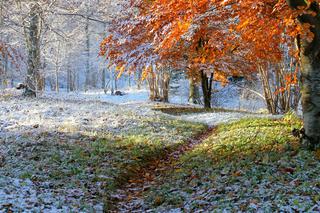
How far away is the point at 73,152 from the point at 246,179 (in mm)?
4756

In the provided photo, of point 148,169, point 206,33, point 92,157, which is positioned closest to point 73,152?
point 92,157

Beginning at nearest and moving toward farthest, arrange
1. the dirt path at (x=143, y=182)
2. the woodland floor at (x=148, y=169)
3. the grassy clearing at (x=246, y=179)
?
the grassy clearing at (x=246, y=179) → the woodland floor at (x=148, y=169) → the dirt path at (x=143, y=182)

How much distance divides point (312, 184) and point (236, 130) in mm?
6156

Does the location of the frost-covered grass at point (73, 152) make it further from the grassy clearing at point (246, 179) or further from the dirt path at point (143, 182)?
the grassy clearing at point (246, 179)

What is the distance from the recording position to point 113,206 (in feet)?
22.7

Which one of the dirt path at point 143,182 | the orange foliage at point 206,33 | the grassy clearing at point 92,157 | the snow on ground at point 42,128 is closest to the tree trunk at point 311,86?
the orange foliage at point 206,33

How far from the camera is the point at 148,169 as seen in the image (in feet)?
31.1

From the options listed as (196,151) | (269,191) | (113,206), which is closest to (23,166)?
(113,206)

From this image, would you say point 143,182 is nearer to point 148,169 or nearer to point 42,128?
point 148,169

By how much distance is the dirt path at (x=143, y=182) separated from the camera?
6970mm

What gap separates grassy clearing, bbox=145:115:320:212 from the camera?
5934 mm

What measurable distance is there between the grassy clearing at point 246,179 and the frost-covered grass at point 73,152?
1.24 m

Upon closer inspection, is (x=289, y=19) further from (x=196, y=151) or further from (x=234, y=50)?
(x=234, y=50)

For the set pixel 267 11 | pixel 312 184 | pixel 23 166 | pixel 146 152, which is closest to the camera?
pixel 312 184
